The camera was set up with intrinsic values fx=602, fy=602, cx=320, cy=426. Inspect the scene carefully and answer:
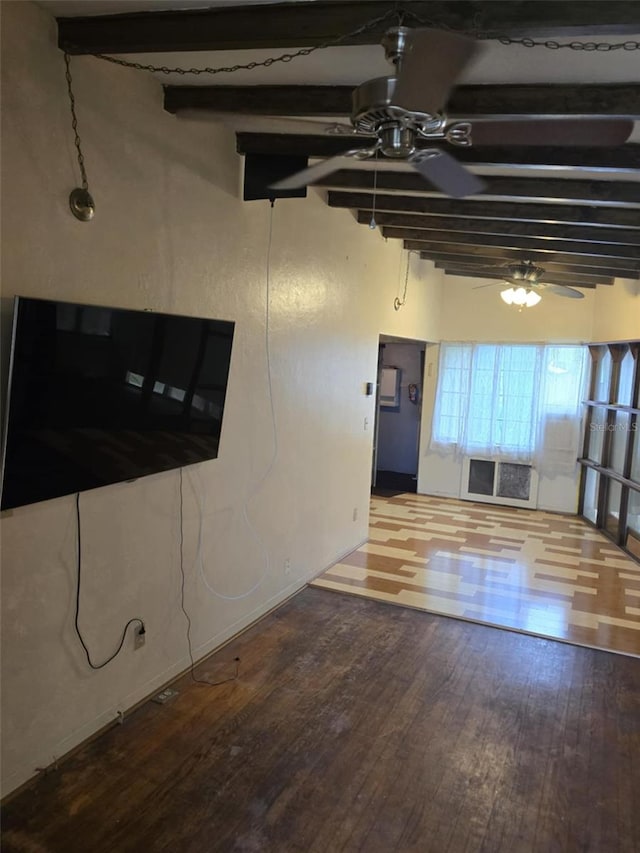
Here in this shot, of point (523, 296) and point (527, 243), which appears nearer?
point (527, 243)

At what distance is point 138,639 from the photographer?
2.94 metres

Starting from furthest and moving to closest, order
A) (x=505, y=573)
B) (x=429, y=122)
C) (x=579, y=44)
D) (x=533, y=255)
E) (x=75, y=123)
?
(x=533, y=255), (x=505, y=573), (x=75, y=123), (x=579, y=44), (x=429, y=122)

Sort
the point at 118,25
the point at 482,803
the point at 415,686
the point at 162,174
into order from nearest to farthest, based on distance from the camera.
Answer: the point at 118,25, the point at 482,803, the point at 162,174, the point at 415,686

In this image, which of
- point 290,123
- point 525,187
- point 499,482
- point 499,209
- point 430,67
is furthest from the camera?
point 499,482

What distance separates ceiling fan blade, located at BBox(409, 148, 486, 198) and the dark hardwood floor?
7.81ft

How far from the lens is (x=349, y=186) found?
387 centimetres

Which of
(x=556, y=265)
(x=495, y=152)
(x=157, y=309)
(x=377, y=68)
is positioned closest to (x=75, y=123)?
(x=157, y=309)

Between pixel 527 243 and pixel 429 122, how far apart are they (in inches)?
137

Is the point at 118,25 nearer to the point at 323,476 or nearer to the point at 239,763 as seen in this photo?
the point at 239,763

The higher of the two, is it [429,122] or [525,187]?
[525,187]

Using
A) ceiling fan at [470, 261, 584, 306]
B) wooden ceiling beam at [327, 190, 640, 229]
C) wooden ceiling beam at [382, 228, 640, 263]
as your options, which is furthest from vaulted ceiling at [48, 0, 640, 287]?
ceiling fan at [470, 261, 584, 306]

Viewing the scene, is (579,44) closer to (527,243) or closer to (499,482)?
(527,243)

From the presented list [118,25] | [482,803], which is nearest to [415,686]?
[482,803]

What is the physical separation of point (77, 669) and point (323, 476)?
262 cm
